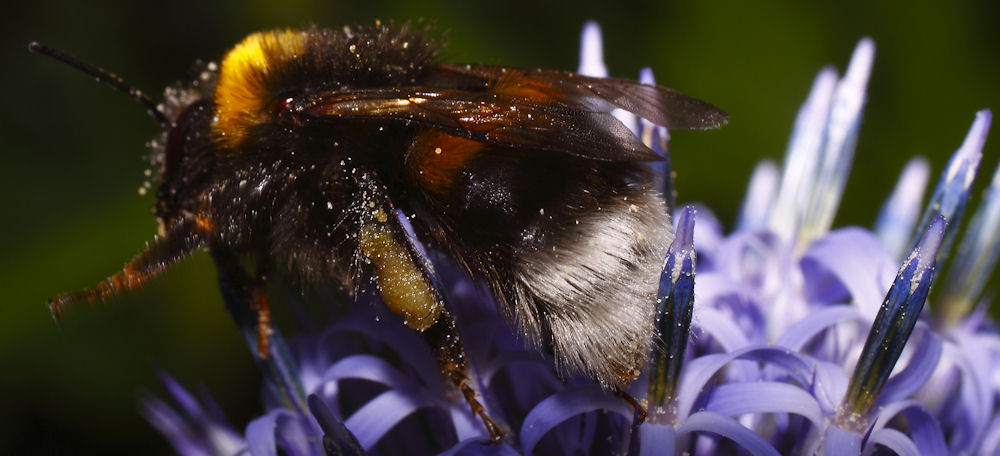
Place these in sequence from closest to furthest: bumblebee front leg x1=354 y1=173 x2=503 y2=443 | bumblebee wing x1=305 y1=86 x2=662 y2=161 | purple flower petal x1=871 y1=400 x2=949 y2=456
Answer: bumblebee wing x1=305 y1=86 x2=662 y2=161
bumblebee front leg x1=354 y1=173 x2=503 y2=443
purple flower petal x1=871 y1=400 x2=949 y2=456

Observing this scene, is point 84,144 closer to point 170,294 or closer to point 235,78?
point 170,294

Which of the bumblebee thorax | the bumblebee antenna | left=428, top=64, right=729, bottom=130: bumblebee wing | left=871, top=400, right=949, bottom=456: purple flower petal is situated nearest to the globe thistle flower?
left=871, top=400, right=949, bottom=456: purple flower petal

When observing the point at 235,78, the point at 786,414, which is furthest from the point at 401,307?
the point at 786,414

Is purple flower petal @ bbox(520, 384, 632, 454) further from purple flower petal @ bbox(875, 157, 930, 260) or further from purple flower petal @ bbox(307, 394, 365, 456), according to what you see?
purple flower petal @ bbox(875, 157, 930, 260)

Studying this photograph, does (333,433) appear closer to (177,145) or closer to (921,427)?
(177,145)

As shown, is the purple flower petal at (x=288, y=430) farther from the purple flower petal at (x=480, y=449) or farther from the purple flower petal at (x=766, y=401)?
the purple flower petal at (x=766, y=401)

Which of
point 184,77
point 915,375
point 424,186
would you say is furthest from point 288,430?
point 184,77
